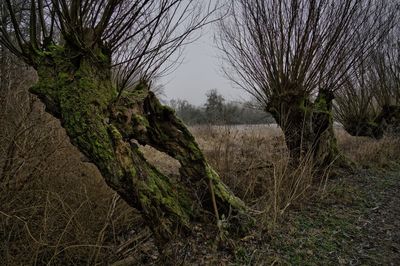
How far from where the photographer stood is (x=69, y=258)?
96.5 inches

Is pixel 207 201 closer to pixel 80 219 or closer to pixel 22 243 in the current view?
pixel 80 219

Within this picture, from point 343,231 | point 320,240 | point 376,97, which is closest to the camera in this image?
point 320,240

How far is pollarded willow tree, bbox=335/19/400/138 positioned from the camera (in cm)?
984

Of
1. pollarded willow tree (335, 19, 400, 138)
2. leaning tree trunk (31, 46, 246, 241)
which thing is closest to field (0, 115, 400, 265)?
leaning tree trunk (31, 46, 246, 241)

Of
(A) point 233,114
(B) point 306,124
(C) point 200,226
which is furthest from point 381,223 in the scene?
(A) point 233,114

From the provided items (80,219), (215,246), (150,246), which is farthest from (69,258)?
(215,246)

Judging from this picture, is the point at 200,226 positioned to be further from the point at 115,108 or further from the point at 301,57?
the point at 301,57

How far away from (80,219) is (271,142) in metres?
3.43

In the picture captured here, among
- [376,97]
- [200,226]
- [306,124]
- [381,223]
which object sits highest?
[376,97]

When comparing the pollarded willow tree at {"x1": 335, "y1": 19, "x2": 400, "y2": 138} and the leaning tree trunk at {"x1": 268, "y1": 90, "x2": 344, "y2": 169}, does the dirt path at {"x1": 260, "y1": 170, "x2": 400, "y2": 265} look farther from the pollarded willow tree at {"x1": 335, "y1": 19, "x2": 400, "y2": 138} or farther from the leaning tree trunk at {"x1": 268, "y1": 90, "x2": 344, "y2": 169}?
the pollarded willow tree at {"x1": 335, "y1": 19, "x2": 400, "y2": 138}

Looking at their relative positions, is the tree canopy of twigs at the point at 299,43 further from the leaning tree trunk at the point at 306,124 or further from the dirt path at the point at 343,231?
the dirt path at the point at 343,231

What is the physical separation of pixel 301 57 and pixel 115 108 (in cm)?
357

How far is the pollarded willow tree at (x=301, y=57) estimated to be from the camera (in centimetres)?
471

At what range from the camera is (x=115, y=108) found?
2.47 m
